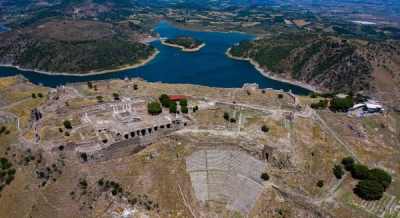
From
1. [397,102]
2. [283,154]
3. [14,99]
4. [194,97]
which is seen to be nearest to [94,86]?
[14,99]

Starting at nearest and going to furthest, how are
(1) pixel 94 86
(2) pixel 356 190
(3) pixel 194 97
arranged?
(2) pixel 356 190 < (3) pixel 194 97 < (1) pixel 94 86

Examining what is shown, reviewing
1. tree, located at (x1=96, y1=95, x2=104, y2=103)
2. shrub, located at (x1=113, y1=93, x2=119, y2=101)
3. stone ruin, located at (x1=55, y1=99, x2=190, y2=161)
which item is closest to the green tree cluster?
stone ruin, located at (x1=55, y1=99, x2=190, y2=161)

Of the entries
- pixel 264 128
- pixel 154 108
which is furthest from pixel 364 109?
pixel 154 108

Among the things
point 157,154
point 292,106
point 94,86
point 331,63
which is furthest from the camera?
point 331,63

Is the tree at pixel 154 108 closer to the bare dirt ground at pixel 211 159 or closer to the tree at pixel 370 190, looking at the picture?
the bare dirt ground at pixel 211 159

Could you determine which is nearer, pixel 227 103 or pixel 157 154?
pixel 157 154

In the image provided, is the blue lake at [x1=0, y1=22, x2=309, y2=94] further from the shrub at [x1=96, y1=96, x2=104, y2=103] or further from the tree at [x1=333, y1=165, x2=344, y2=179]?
the tree at [x1=333, y1=165, x2=344, y2=179]

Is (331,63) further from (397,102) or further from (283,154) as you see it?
(283,154)
